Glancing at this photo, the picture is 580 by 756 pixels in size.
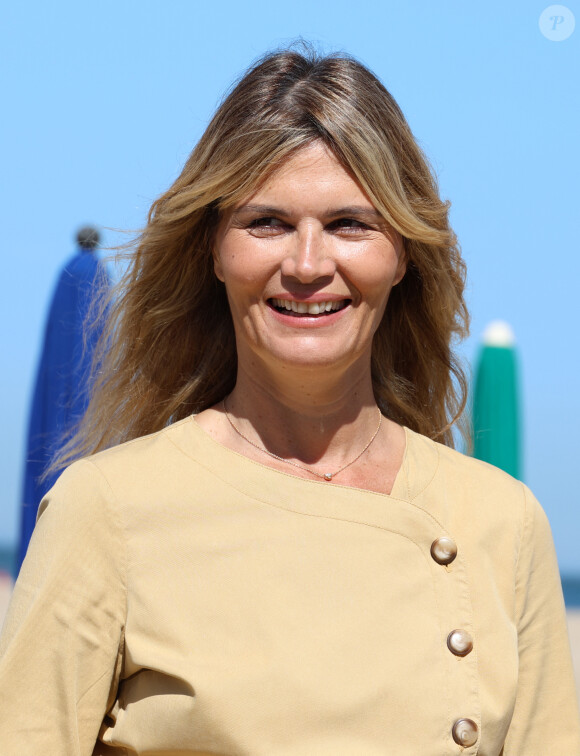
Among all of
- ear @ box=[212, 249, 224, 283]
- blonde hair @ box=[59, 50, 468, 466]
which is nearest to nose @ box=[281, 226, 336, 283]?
blonde hair @ box=[59, 50, 468, 466]

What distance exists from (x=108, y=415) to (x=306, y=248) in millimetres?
864

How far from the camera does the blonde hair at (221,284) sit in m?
2.38

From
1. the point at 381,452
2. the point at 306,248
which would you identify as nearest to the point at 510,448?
the point at 381,452

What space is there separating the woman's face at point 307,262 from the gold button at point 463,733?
812mm

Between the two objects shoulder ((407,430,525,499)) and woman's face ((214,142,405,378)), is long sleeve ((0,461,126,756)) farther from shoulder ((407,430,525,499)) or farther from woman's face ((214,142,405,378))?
shoulder ((407,430,525,499))

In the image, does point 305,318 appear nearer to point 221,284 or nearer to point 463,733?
point 221,284

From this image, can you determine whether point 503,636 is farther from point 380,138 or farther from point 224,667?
point 380,138

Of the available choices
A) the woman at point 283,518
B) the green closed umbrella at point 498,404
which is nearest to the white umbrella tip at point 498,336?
the green closed umbrella at point 498,404

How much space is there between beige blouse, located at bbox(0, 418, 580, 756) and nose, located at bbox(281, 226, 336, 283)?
433 mm

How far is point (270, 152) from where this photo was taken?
7.64 ft

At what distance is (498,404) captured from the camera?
22.3ft

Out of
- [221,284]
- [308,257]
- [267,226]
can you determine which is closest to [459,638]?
[308,257]

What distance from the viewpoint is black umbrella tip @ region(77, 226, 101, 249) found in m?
4.80

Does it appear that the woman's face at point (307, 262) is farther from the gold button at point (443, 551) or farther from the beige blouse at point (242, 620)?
the gold button at point (443, 551)
